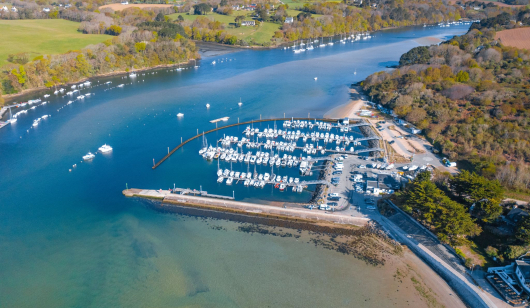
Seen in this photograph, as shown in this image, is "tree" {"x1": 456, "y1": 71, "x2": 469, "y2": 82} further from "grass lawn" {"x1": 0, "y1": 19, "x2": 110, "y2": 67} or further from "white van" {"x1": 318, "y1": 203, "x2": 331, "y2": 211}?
"grass lawn" {"x1": 0, "y1": 19, "x2": 110, "y2": 67}

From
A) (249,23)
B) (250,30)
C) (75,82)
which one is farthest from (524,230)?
(249,23)

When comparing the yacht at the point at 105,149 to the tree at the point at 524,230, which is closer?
the tree at the point at 524,230

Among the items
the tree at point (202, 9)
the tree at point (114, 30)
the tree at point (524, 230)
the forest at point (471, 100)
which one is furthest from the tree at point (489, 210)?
the tree at point (202, 9)

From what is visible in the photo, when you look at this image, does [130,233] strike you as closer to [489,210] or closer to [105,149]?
[105,149]

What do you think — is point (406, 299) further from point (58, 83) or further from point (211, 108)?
point (58, 83)

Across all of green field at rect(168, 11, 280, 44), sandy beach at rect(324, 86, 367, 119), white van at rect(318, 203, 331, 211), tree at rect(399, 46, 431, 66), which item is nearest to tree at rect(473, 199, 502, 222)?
white van at rect(318, 203, 331, 211)

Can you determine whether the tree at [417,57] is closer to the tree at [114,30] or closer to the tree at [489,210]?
the tree at [489,210]

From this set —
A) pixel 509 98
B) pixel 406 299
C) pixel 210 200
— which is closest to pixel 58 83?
pixel 210 200
